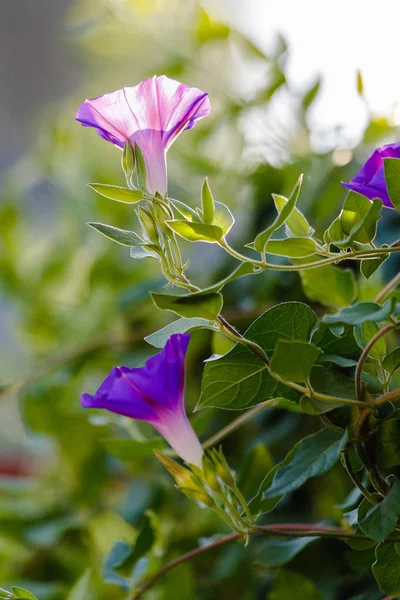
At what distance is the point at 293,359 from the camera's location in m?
0.25

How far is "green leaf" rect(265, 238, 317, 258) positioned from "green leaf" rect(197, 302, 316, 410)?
0.02 metres

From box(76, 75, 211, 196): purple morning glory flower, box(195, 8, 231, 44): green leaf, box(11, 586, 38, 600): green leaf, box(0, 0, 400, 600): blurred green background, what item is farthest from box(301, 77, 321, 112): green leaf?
→ box(11, 586, 38, 600): green leaf

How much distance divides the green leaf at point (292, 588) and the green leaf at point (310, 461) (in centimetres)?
16

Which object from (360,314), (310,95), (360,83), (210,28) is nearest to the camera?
(360,314)

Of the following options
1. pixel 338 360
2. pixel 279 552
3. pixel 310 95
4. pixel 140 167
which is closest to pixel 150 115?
pixel 140 167

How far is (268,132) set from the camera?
65 centimetres

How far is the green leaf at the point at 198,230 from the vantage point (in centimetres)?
26

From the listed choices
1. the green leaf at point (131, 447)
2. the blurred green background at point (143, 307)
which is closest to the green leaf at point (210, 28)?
the blurred green background at point (143, 307)

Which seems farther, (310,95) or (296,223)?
(310,95)

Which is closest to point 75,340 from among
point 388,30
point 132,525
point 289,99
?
point 132,525

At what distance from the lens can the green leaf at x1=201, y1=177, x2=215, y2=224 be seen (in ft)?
0.89

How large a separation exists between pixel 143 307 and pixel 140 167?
A: 0.47m

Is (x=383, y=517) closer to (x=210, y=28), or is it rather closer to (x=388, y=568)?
(x=388, y=568)

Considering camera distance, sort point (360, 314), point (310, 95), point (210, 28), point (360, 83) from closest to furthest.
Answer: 1. point (360, 314)
2. point (360, 83)
3. point (310, 95)
4. point (210, 28)
